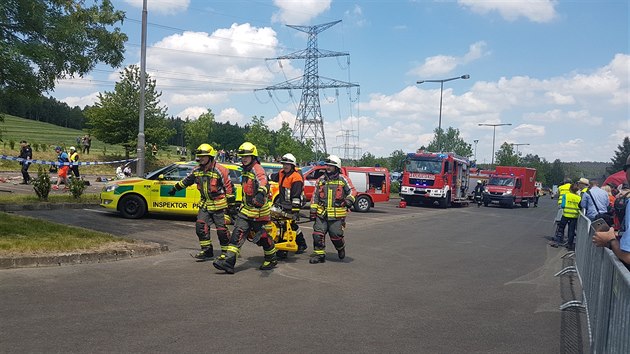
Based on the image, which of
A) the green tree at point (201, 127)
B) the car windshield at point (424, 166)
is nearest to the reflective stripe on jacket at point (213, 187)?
the car windshield at point (424, 166)

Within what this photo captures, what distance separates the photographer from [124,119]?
3812 cm

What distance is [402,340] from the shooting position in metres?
5.39

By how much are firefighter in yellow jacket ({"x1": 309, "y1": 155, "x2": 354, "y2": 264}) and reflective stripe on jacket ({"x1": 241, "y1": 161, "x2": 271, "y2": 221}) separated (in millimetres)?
1356

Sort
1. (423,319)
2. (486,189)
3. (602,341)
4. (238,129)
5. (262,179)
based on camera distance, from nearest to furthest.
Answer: (602,341)
(423,319)
(262,179)
(486,189)
(238,129)

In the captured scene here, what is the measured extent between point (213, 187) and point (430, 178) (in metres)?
22.5

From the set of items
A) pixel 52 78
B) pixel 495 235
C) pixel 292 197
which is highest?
pixel 52 78

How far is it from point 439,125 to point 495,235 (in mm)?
25155

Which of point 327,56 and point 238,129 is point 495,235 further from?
point 238,129

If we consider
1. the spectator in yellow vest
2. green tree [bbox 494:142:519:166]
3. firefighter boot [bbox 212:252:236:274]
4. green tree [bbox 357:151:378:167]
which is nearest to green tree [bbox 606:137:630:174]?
green tree [bbox 494:142:519:166]

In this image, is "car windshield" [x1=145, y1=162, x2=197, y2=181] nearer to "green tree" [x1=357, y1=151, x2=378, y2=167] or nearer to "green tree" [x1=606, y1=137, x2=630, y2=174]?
"green tree" [x1=357, y1=151, x2=378, y2=167]

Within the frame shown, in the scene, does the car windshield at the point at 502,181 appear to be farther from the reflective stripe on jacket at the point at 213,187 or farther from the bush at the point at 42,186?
the reflective stripe on jacket at the point at 213,187

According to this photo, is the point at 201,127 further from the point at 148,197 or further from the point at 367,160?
the point at 148,197

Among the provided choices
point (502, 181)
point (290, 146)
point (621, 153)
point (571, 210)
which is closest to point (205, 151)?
point (571, 210)

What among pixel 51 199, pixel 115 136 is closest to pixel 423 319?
pixel 51 199
